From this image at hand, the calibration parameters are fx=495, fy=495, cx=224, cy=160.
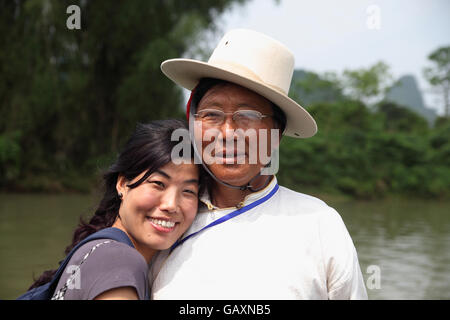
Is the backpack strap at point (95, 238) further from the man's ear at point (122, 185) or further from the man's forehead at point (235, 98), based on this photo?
the man's forehead at point (235, 98)

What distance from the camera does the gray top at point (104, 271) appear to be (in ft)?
4.05

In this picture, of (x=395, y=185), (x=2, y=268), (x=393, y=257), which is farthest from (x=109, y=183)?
(x=395, y=185)

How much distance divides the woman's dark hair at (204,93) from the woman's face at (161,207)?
24 centimetres

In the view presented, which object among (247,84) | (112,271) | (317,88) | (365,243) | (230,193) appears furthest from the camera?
(317,88)

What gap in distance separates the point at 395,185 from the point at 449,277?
12638mm

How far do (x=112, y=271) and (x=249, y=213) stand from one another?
0.49 metres

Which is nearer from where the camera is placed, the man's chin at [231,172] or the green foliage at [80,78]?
the man's chin at [231,172]

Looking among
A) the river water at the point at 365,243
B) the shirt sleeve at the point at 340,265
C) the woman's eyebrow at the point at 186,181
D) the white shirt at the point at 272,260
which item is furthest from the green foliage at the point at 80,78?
the shirt sleeve at the point at 340,265

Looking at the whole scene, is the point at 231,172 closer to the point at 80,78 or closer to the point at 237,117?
the point at 237,117

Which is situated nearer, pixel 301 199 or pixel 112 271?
pixel 112 271

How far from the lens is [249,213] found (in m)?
1.56

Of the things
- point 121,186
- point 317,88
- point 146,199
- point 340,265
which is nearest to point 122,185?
point 121,186

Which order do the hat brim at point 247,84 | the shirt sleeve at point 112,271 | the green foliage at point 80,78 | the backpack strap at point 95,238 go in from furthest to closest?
the green foliage at point 80,78 < the hat brim at point 247,84 < the backpack strap at point 95,238 < the shirt sleeve at point 112,271

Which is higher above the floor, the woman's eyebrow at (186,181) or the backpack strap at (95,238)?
the woman's eyebrow at (186,181)
